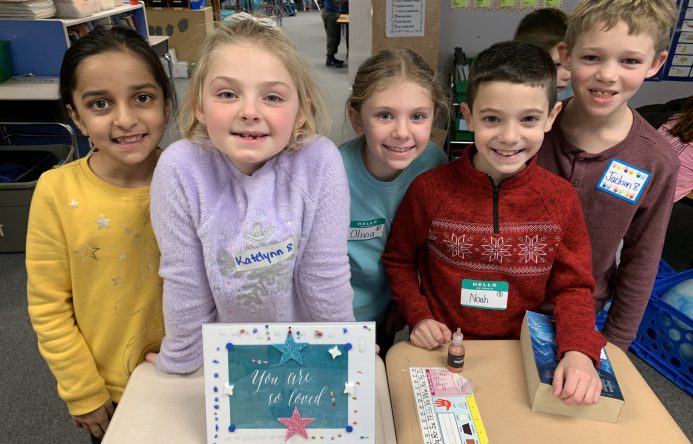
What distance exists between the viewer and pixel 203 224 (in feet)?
2.93

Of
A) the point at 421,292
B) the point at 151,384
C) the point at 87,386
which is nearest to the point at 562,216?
the point at 421,292

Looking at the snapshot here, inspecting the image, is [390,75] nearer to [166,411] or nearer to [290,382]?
[290,382]

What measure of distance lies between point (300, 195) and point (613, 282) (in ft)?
3.18

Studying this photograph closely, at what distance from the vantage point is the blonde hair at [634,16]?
42.6 inches

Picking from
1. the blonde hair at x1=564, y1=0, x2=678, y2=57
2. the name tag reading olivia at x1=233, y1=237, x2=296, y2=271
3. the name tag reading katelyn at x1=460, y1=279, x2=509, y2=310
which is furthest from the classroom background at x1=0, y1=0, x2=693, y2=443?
the blonde hair at x1=564, y1=0, x2=678, y2=57

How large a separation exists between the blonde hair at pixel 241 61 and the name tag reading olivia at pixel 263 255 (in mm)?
197

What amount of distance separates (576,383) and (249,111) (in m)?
0.75

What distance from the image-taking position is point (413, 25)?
278 cm

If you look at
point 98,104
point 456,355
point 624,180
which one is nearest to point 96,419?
point 98,104

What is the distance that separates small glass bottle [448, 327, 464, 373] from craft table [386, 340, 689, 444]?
0.09ft

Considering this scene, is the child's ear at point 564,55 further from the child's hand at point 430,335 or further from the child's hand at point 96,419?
the child's hand at point 96,419

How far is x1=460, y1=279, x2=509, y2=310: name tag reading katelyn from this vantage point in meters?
1.10

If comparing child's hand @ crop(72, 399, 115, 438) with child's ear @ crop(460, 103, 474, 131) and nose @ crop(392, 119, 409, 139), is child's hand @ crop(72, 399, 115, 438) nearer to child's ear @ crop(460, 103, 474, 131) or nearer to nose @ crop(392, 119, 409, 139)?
nose @ crop(392, 119, 409, 139)

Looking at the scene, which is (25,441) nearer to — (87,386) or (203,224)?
(87,386)
